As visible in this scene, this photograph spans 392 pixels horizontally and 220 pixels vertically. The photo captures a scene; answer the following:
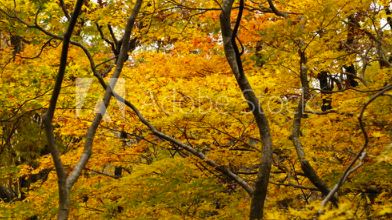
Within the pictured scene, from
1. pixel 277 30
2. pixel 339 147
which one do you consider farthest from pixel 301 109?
pixel 339 147

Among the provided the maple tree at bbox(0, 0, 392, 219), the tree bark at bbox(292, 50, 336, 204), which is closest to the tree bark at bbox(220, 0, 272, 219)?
the maple tree at bbox(0, 0, 392, 219)

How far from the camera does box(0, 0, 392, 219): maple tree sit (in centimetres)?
605

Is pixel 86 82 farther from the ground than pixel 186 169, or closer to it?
farther from the ground

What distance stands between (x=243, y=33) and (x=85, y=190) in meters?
Answer: 6.03

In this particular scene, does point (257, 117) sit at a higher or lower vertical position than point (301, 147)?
higher

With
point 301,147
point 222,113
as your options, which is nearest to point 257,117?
point 301,147

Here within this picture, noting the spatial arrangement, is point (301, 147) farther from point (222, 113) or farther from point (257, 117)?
point (222, 113)

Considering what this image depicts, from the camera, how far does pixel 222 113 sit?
7688mm

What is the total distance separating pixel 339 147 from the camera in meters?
7.92

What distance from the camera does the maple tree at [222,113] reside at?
238 inches

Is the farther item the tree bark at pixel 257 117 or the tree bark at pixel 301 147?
the tree bark at pixel 301 147

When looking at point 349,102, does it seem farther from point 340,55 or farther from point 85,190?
point 85,190

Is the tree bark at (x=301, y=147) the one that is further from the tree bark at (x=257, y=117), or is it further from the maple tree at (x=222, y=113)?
the tree bark at (x=257, y=117)

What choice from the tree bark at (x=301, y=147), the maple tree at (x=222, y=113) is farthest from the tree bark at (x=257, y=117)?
the tree bark at (x=301, y=147)
